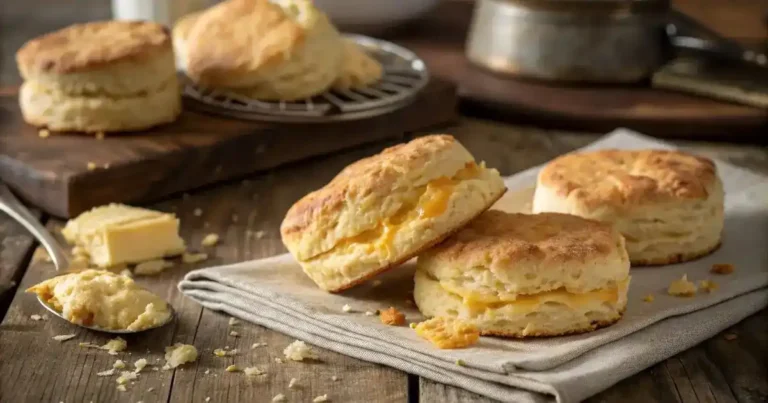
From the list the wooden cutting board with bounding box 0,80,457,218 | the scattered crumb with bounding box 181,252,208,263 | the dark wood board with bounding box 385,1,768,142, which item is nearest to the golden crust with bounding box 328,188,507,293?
the scattered crumb with bounding box 181,252,208,263

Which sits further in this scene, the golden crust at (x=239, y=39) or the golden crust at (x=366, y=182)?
the golden crust at (x=239, y=39)

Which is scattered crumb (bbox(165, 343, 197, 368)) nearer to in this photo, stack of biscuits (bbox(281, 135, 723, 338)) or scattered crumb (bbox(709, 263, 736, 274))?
stack of biscuits (bbox(281, 135, 723, 338))

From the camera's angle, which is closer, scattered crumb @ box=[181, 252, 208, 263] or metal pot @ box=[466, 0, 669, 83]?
scattered crumb @ box=[181, 252, 208, 263]

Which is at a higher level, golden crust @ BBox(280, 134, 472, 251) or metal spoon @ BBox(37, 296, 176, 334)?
golden crust @ BBox(280, 134, 472, 251)

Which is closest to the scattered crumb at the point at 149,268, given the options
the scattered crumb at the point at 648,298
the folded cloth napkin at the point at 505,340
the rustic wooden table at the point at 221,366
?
the rustic wooden table at the point at 221,366

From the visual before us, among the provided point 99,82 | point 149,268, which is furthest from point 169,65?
point 149,268

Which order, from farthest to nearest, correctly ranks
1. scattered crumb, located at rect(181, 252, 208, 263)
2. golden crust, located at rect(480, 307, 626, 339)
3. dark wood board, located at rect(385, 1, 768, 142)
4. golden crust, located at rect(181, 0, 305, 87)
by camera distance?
dark wood board, located at rect(385, 1, 768, 142), golden crust, located at rect(181, 0, 305, 87), scattered crumb, located at rect(181, 252, 208, 263), golden crust, located at rect(480, 307, 626, 339)

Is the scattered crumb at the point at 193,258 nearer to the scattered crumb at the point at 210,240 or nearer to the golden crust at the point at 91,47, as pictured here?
the scattered crumb at the point at 210,240
